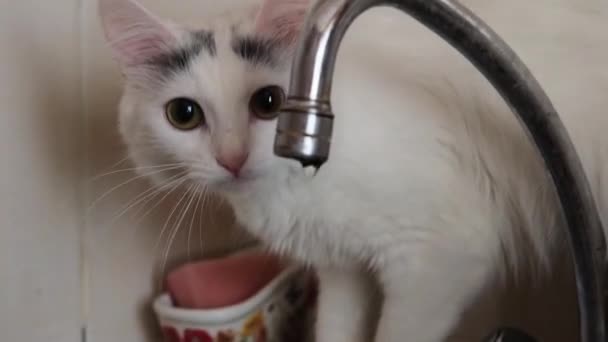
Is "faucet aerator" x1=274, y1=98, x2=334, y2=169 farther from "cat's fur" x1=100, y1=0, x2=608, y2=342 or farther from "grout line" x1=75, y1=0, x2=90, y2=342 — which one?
"grout line" x1=75, y1=0, x2=90, y2=342

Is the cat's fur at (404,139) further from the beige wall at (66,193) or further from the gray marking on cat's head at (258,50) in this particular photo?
the beige wall at (66,193)

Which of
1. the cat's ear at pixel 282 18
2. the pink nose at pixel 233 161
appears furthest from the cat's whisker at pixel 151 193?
the cat's ear at pixel 282 18

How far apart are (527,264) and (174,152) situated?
0.56 meters

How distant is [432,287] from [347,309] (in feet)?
1.02

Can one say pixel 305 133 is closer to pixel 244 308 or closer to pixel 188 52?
pixel 188 52

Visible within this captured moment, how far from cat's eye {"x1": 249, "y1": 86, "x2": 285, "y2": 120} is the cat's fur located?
1 centimetres

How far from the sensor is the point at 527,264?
3.18ft

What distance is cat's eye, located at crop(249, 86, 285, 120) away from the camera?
0.84m

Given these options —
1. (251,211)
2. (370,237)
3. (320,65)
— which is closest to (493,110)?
(370,237)

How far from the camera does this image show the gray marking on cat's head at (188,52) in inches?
35.4

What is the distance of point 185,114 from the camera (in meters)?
0.89

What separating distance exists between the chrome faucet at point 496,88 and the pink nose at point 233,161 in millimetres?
343

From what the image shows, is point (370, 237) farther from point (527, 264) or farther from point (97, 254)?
point (97, 254)

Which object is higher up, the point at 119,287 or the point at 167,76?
the point at 167,76
